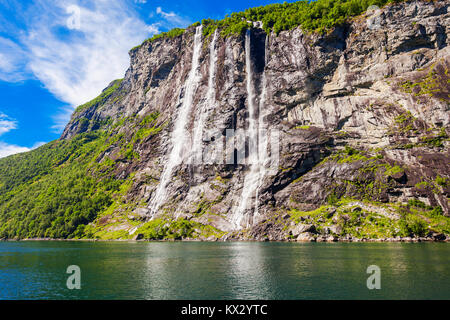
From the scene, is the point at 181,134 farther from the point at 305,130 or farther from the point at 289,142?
the point at 305,130

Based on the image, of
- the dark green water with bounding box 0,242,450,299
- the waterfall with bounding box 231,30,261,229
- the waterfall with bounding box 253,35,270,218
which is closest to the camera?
the dark green water with bounding box 0,242,450,299

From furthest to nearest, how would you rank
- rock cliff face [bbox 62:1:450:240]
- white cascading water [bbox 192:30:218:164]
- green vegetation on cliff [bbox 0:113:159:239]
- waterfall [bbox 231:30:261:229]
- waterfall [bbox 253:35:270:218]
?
green vegetation on cliff [bbox 0:113:159:239]
white cascading water [bbox 192:30:218:164]
waterfall [bbox 253:35:270:218]
waterfall [bbox 231:30:261:229]
rock cliff face [bbox 62:1:450:240]

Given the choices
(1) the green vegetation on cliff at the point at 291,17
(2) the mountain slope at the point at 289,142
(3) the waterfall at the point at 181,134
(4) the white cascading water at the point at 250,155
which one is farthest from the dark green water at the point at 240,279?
(1) the green vegetation on cliff at the point at 291,17

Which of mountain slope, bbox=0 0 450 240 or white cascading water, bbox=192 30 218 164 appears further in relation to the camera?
white cascading water, bbox=192 30 218 164

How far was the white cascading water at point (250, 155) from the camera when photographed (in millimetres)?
109750

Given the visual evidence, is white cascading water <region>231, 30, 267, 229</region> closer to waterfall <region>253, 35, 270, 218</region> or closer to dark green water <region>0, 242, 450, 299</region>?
waterfall <region>253, 35, 270, 218</region>

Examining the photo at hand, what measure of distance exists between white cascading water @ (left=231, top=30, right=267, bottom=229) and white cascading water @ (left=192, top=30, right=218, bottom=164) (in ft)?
→ 54.5

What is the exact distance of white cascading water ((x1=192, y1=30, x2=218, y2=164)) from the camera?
132625 millimetres

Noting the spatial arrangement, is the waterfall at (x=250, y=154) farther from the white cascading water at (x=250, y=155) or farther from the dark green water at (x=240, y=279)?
the dark green water at (x=240, y=279)

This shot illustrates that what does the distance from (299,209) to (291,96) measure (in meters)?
48.0

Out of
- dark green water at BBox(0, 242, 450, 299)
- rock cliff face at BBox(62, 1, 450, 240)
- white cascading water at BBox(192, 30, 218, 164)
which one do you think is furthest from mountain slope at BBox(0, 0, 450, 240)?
dark green water at BBox(0, 242, 450, 299)

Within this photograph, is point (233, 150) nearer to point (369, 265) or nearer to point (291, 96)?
point (291, 96)

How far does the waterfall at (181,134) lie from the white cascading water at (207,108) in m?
4.78
